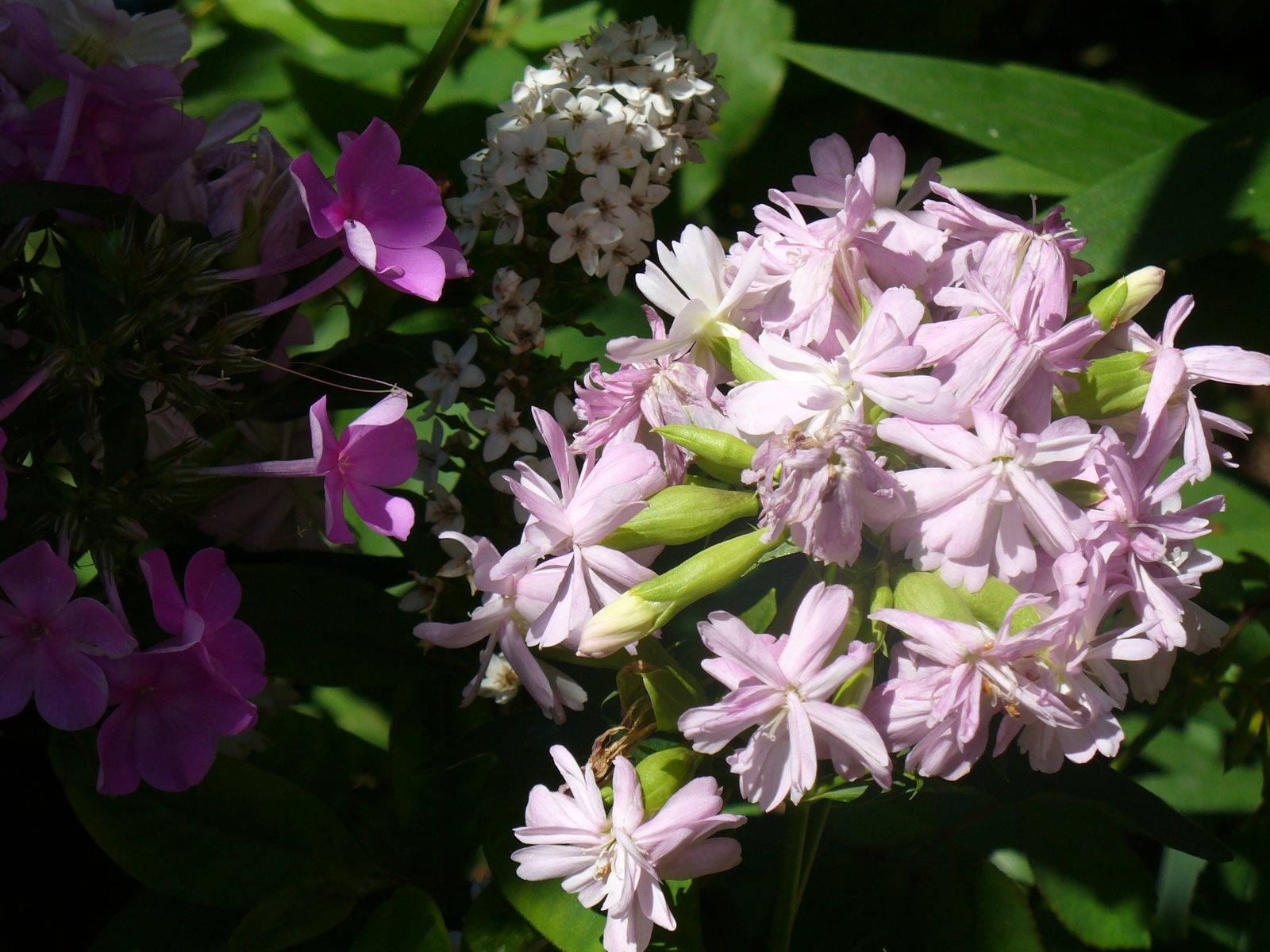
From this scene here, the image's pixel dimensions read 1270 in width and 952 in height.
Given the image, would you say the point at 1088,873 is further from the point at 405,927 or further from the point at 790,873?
the point at 405,927

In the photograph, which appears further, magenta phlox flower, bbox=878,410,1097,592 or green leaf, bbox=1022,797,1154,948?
green leaf, bbox=1022,797,1154,948

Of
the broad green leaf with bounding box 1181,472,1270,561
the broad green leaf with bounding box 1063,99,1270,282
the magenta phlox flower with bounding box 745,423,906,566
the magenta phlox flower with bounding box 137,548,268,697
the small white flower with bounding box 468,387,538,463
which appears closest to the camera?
the magenta phlox flower with bounding box 745,423,906,566

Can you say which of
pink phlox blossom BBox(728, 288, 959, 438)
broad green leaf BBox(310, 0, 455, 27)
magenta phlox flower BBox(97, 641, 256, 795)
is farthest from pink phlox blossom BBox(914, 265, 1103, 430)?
broad green leaf BBox(310, 0, 455, 27)

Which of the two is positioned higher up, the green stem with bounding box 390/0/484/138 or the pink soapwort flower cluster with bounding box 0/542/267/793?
the green stem with bounding box 390/0/484/138

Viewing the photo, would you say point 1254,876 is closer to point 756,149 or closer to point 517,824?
point 517,824

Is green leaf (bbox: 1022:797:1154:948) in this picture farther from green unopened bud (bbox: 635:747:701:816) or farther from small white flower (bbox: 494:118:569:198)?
small white flower (bbox: 494:118:569:198)

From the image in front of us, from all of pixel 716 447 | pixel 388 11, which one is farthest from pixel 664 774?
pixel 388 11

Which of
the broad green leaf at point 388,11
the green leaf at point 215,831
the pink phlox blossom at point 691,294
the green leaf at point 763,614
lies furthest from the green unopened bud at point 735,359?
the broad green leaf at point 388,11

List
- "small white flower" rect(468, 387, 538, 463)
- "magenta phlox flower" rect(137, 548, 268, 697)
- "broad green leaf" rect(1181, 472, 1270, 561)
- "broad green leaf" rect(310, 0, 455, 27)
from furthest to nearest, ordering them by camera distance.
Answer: "broad green leaf" rect(310, 0, 455, 27) → "broad green leaf" rect(1181, 472, 1270, 561) → "small white flower" rect(468, 387, 538, 463) → "magenta phlox flower" rect(137, 548, 268, 697)
